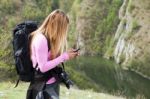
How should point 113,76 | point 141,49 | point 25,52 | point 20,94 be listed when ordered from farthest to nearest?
point 141,49
point 113,76
point 20,94
point 25,52

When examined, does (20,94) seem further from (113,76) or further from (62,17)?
(113,76)

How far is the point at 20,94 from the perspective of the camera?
18969 mm

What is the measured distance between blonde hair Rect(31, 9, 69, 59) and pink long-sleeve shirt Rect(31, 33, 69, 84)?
13 cm

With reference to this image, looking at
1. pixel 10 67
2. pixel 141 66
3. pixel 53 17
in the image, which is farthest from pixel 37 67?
pixel 141 66

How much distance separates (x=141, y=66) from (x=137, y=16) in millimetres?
27881

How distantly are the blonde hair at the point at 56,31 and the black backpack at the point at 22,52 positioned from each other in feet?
0.86

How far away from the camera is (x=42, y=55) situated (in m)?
9.49

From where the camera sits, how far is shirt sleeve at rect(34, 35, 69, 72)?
945 centimetres

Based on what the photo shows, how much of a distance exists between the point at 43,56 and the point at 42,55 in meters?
0.03

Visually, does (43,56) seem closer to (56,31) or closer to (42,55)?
(42,55)

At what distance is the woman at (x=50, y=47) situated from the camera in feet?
31.1

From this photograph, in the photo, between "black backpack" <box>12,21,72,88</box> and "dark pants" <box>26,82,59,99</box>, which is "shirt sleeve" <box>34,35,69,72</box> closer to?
"black backpack" <box>12,21,72,88</box>

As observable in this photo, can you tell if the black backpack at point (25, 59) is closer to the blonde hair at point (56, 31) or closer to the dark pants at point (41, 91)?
the dark pants at point (41, 91)

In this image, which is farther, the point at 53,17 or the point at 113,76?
the point at 113,76
